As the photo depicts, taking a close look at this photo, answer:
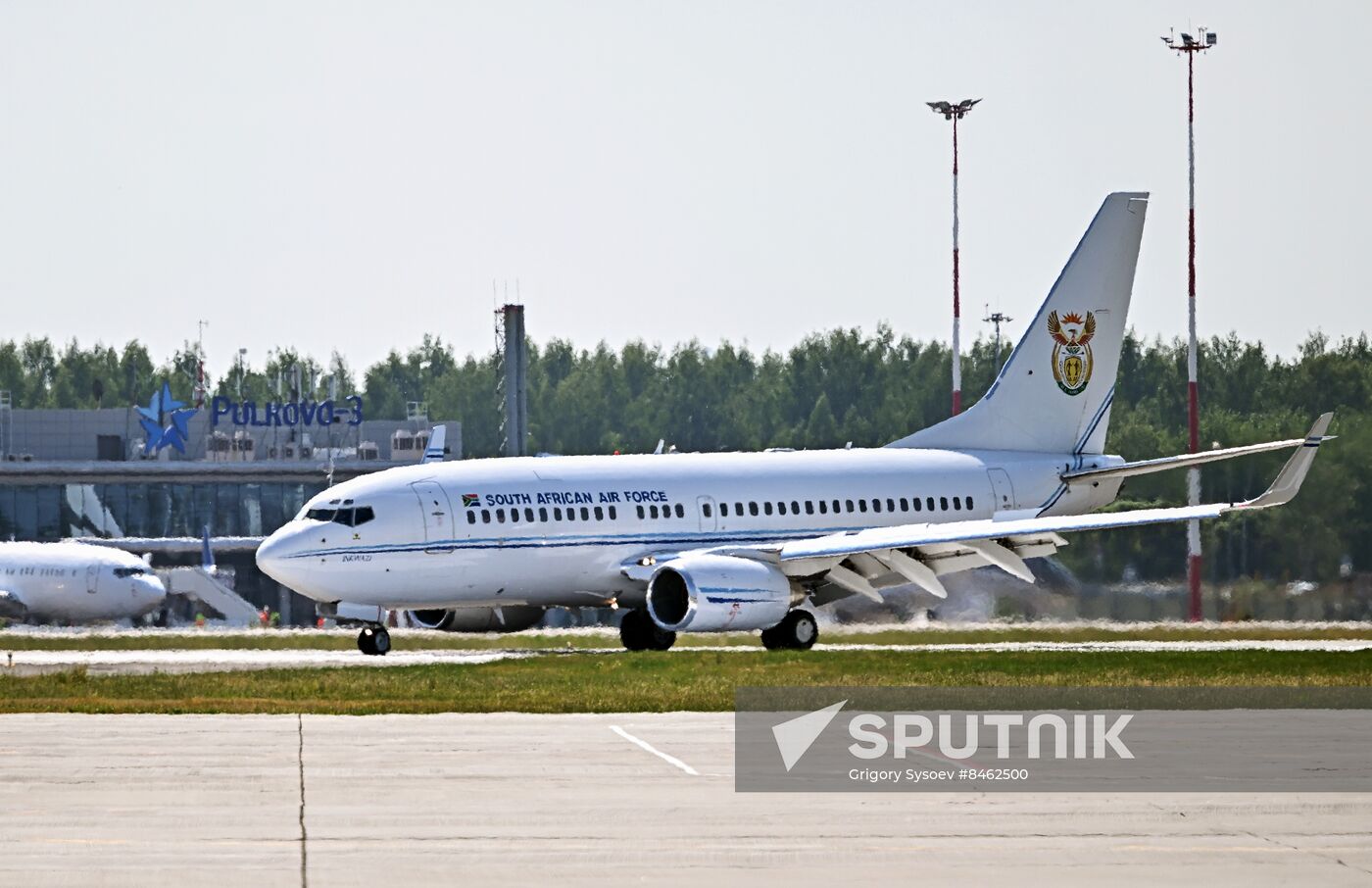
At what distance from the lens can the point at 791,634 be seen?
45.3 m

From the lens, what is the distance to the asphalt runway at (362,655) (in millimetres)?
40594

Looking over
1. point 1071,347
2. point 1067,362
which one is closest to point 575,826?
point 1067,362

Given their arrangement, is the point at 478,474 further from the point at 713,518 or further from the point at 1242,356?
the point at 1242,356

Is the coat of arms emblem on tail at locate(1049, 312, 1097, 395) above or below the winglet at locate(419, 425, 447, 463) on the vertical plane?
above

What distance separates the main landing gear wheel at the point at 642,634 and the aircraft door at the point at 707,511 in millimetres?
2137

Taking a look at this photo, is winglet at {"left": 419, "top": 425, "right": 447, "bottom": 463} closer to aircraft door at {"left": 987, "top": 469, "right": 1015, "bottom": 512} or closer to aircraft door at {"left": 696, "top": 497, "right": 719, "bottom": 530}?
aircraft door at {"left": 696, "top": 497, "right": 719, "bottom": 530}

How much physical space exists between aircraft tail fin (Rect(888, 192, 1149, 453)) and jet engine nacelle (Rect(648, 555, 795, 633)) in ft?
28.8

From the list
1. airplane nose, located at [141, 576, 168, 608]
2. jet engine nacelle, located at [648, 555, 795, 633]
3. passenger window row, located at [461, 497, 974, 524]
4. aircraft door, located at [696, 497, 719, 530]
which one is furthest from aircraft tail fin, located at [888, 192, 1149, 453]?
airplane nose, located at [141, 576, 168, 608]

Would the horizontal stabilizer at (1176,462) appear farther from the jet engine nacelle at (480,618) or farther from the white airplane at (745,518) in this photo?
the jet engine nacelle at (480,618)

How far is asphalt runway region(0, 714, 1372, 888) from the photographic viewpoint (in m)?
15.6

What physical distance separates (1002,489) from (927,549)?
5.47 m

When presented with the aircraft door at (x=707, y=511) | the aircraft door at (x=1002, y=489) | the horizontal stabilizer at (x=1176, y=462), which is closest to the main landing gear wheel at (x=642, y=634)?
the aircraft door at (x=707, y=511)

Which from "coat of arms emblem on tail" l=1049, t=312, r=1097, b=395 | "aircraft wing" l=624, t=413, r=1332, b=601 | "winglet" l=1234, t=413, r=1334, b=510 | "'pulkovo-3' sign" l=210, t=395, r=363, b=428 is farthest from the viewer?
"'pulkovo-3' sign" l=210, t=395, r=363, b=428

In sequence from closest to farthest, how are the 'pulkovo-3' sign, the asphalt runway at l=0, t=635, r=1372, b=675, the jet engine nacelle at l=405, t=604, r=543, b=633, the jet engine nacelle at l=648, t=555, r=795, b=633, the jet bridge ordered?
the asphalt runway at l=0, t=635, r=1372, b=675 < the jet engine nacelle at l=648, t=555, r=795, b=633 < the jet engine nacelle at l=405, t=604, r=543, b=633 < the jet bridge < the 'pulkovo-3' sign
